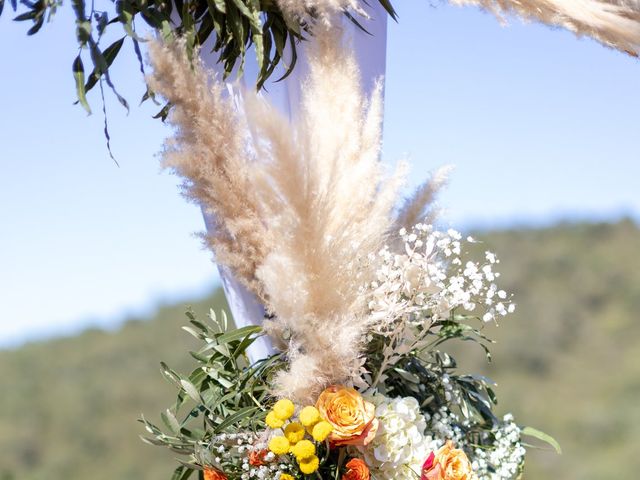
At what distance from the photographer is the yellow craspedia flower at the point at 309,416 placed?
1.16m

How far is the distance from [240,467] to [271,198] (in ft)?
1.52

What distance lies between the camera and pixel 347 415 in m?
1.18

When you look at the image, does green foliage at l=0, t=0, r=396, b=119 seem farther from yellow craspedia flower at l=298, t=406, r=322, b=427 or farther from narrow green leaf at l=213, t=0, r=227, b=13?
yellow craspedia flower at l=298, t=406, r=322, b=427

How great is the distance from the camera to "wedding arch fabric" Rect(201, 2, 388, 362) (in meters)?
1.42

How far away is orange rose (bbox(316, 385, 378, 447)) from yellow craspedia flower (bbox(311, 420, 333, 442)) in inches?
0.5

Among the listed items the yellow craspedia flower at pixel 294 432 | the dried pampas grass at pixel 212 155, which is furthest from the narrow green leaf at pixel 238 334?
the yellow craspedia flower at pixel 294 432

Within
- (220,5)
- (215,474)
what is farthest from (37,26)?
(215,474)

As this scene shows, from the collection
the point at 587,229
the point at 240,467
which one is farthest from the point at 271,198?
the point at 587,229

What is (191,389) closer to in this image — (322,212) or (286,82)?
(322,212)

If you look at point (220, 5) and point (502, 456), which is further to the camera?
point (502, 456)

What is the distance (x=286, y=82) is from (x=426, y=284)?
0.48 meters

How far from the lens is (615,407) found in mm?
11672

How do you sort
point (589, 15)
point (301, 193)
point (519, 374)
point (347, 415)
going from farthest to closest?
point (519, 374)
point (589, 15)
point (347, 415)
point (301, 193)

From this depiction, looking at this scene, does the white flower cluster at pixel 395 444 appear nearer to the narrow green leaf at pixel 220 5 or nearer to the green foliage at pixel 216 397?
the green foliage at pixel 216 397
